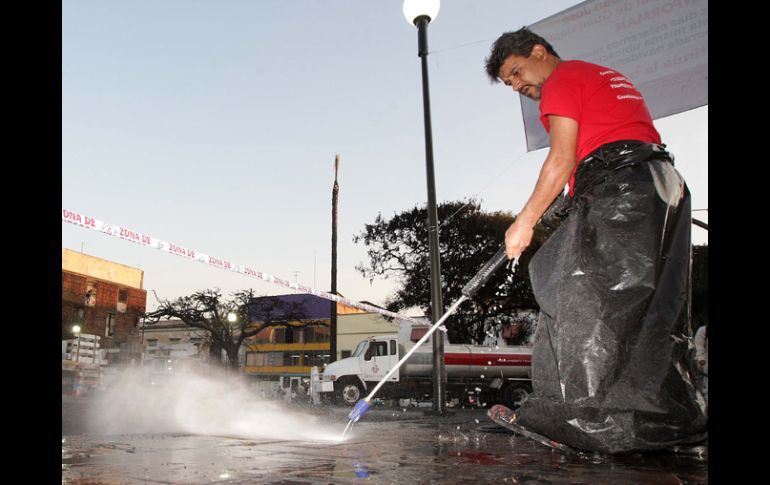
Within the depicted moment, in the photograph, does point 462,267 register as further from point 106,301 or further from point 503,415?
point 106,301

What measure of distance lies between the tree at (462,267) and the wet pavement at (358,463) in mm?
22991

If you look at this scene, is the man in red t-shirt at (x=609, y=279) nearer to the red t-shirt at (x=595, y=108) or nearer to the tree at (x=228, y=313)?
the red t-shirt at (x=595, y=108)

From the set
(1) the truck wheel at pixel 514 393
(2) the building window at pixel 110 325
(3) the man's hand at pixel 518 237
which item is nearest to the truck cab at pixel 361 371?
(1) the truck wheel at pixel 514 393

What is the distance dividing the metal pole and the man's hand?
5.55m

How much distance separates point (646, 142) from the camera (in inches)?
107

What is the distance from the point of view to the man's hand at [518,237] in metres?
2.87

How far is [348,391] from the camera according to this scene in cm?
1839

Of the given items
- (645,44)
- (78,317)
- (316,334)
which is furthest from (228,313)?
(645,44)

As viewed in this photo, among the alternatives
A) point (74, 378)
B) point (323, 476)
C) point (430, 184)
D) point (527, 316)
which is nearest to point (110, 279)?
point (74, 378)

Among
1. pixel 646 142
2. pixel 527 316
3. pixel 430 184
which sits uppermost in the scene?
pixel 430 184

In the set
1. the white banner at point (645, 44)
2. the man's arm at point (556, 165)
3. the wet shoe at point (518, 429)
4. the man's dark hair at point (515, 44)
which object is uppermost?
the white banner at point (645, 44)
